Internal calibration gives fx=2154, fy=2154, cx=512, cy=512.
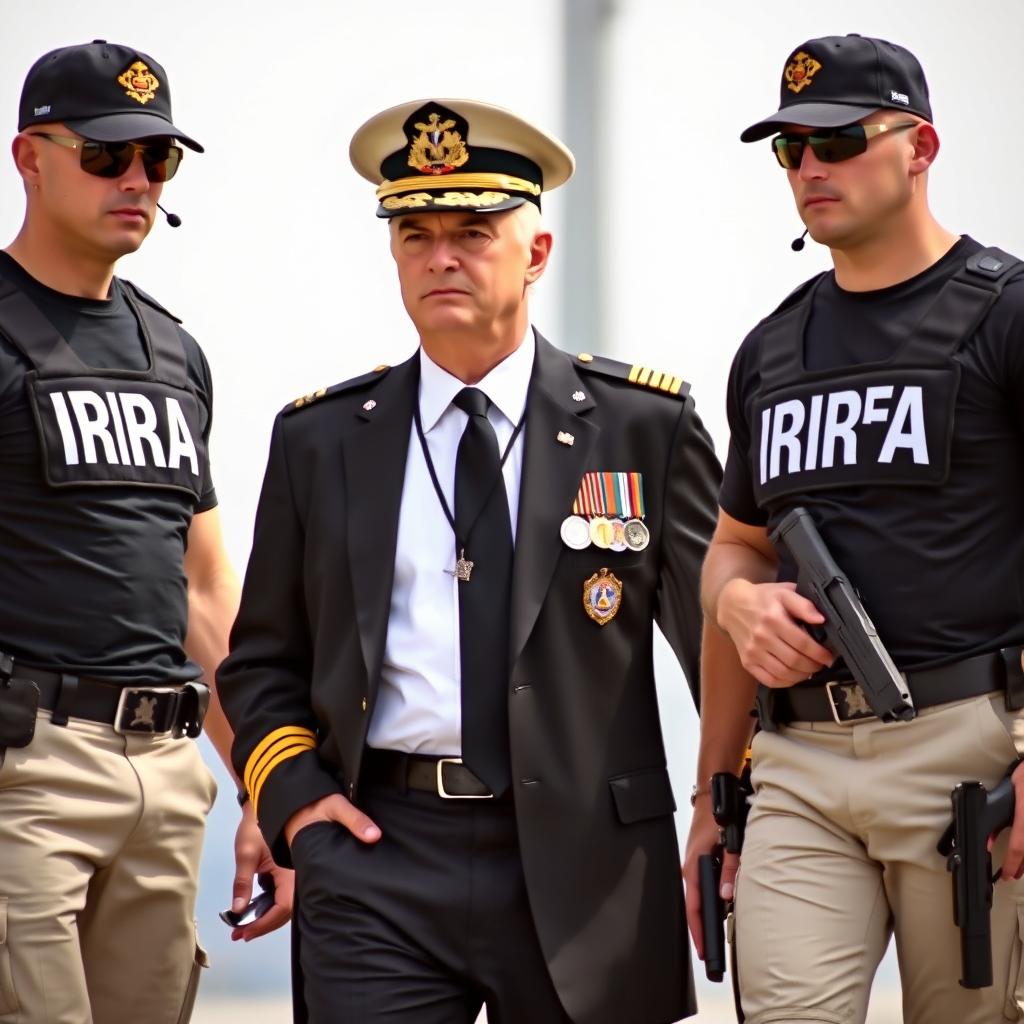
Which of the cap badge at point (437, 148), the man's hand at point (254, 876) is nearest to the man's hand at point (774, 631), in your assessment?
the cap badge at point (437, 148)

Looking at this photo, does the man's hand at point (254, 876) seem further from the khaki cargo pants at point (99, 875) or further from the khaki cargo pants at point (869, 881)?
the khaki cargo pants at point (869, 881)

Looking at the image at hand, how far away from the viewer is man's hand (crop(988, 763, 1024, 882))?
345 cm

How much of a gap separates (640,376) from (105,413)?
3.61ft

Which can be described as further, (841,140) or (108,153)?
(108,153)

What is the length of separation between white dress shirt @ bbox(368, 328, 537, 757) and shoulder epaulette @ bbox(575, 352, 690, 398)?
0.12 meters

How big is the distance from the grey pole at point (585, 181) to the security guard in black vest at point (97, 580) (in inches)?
96.1

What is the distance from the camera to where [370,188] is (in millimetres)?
6859

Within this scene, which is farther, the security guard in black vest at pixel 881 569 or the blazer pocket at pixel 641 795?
the blazer pocket at pixel 641 795

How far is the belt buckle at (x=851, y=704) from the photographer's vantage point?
11.8ft

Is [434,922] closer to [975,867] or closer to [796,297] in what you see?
[975,867]

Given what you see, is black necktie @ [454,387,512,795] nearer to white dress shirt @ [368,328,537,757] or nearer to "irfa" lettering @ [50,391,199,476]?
white dress shirt @ [368,328,537,757]

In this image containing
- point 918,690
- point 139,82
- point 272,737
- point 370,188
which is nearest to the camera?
point 918,690

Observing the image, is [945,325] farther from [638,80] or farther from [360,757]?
[638,80]

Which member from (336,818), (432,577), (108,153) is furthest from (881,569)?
(108,153)
